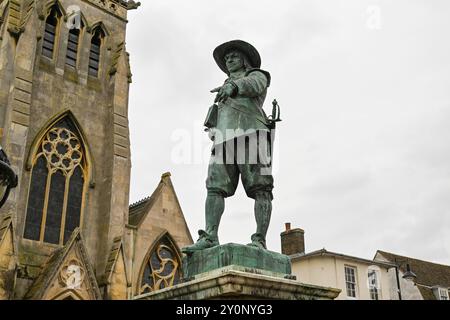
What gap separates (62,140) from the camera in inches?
819

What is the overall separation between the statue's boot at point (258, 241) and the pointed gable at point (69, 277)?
1356 cm

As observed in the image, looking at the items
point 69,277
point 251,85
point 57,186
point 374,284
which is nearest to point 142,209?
point 57,186

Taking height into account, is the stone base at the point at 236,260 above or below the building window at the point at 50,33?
below

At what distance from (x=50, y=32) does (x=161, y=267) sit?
10.8 m

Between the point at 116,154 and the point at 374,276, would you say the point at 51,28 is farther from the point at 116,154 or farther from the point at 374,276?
the point at 374,276

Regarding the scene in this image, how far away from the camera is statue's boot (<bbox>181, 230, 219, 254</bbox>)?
4742 mm

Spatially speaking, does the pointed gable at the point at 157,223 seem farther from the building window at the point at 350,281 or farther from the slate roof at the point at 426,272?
the slate roof at the point at 426,272

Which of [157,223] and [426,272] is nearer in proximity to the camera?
[157,223]

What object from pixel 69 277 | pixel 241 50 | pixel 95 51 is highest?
pixel 95 51

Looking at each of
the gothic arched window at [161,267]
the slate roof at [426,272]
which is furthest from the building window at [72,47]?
the slate roof at [426,272]

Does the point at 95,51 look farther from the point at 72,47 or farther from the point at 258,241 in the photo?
the point at 258,241

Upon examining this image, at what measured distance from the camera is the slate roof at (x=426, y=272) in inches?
1312

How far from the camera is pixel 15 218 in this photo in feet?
57.3
